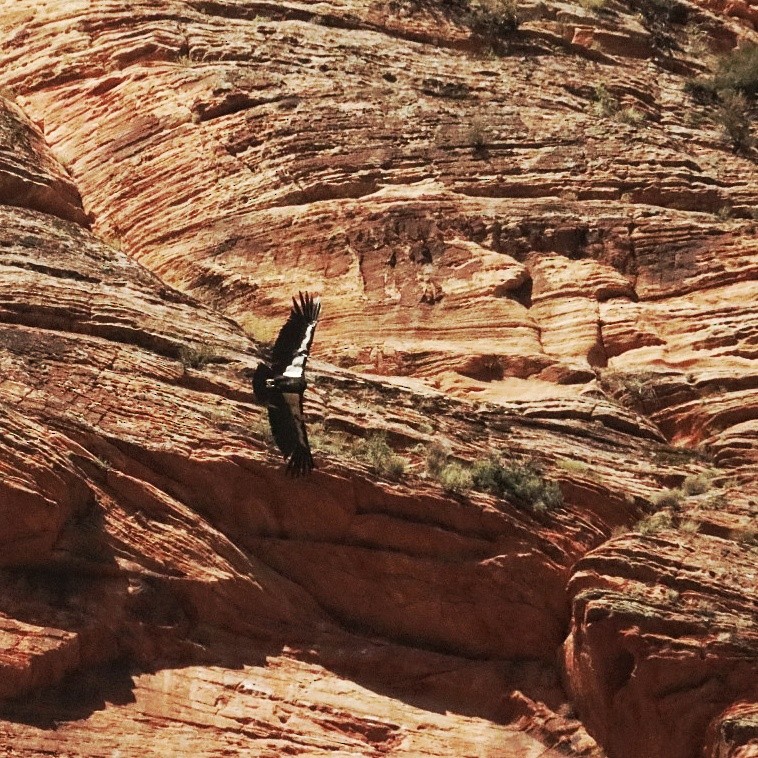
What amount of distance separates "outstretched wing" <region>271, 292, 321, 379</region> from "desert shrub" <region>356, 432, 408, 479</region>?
1567mm

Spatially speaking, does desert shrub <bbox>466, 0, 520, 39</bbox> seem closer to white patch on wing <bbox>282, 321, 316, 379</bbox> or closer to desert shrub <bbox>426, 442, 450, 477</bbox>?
desert shrub <bbox>426, 442, 450, 477</bbox>

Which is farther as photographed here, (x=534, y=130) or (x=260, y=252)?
(x=534, y=130)

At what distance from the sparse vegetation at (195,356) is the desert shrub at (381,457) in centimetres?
205

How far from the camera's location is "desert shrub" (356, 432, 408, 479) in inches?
738

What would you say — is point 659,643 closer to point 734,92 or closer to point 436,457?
point 436,457

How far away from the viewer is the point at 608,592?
17.9 meters

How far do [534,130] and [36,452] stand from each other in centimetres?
1226

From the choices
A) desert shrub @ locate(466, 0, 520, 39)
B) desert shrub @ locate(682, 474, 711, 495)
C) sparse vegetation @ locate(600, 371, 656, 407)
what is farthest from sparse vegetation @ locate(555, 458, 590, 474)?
desert shrub @ locate(466, 0, 520, 39)

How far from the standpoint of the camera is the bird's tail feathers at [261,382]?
57.9 feet

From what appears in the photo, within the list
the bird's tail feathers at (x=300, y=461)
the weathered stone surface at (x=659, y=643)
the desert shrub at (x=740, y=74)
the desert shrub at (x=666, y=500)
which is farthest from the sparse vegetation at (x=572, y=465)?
the desert shrub at (x=740, y=74)

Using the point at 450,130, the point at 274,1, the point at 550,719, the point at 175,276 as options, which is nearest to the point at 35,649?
the point at 550,719

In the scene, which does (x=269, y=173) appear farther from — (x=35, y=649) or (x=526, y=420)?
(x=35, y=649)

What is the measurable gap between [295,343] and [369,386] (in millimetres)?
2361

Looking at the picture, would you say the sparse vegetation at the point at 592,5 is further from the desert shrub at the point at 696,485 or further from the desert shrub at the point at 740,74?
the desert shrub at the point at 696,485
